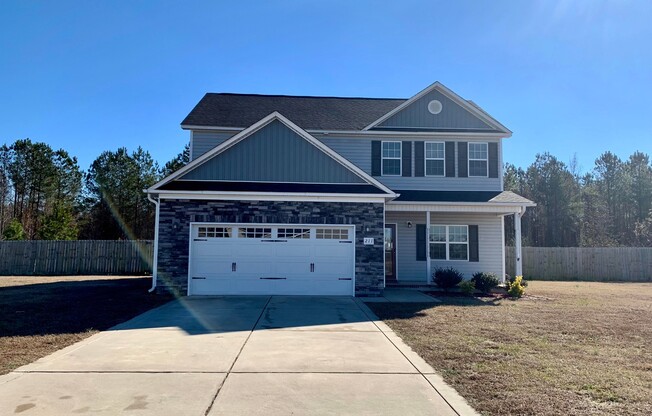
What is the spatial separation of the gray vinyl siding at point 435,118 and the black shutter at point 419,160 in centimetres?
73

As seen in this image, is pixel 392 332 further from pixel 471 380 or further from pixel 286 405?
pixel 286 405

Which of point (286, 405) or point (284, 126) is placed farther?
point (284, 126)

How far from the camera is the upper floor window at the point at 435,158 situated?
18.1 metres

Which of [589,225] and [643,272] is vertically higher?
[589,225]

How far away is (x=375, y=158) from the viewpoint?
1814cm

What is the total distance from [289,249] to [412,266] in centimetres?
620

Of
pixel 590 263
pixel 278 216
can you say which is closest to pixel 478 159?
pixel 278 216

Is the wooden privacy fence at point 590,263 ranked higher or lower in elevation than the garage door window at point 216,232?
lower

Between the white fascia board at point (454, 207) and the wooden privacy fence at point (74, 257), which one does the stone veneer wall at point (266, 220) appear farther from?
the wooden privacy fence at point (74, 257)

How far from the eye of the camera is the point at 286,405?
4.74m

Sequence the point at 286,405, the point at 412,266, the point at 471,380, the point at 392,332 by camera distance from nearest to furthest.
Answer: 1. the point at 286,405
2. the point at 471,380
3. the point at 392,332
4. the point at 412,266

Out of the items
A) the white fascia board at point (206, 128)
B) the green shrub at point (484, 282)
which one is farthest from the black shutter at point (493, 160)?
→ the white fascia board at point (206, 128)

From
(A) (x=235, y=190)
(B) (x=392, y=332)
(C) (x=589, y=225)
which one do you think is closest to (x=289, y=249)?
(A) (x=235, y=190)

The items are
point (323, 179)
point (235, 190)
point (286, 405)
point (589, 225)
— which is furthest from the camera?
point (589, 225)
